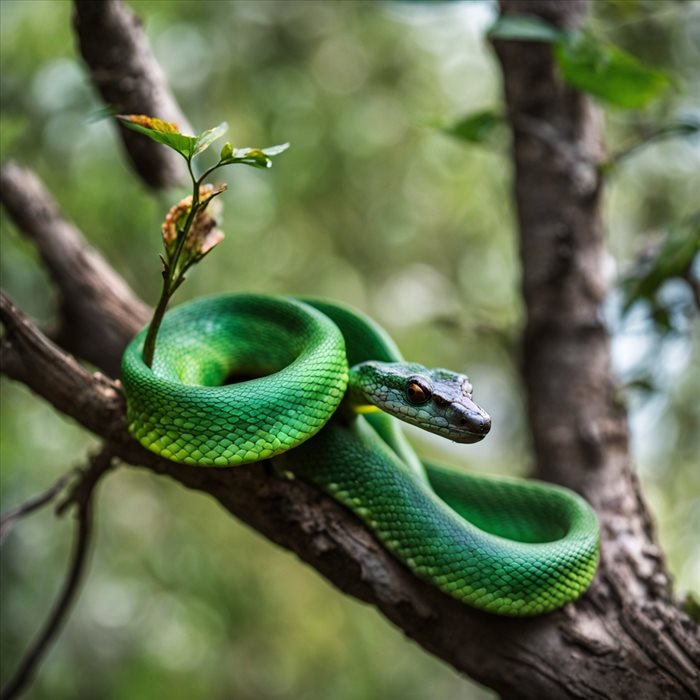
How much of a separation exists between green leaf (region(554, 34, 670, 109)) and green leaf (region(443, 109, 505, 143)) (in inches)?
17.5

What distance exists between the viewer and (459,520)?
2852 mm

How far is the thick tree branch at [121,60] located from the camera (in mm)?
3393

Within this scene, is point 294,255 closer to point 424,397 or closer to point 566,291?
point 566,291

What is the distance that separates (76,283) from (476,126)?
7.37 feet

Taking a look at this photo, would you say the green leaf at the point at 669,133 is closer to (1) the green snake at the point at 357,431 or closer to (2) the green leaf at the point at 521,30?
(2) the green leaf at the point at 521,30

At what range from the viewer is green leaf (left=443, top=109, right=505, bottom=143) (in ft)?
13.4

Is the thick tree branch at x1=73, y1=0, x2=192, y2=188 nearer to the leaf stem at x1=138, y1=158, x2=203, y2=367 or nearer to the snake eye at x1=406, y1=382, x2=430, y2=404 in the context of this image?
the leaf stem at x1=138, y1=158, x2=203, y2=367

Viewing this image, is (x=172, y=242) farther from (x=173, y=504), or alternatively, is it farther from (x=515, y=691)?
(x=173, y=504)

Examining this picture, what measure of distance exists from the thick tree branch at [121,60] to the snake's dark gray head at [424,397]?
1.50 m

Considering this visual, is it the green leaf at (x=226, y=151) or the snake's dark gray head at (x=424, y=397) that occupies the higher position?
the green leaf at (x=226, y=151)

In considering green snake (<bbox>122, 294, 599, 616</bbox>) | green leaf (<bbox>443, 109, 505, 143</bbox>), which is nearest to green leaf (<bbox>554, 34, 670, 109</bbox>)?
green leaf (<bbox>443, 109, 505, 143</bbox>)

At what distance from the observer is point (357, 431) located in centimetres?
297

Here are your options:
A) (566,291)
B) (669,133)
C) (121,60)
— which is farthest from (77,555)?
(669,133)

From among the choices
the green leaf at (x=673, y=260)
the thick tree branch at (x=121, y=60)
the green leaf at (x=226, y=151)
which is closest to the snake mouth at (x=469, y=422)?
the green leaf at (x=226, y=151)
